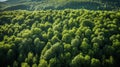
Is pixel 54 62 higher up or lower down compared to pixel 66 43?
higher up

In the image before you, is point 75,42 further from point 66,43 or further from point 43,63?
point 43,63

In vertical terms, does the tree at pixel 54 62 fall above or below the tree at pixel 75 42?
below

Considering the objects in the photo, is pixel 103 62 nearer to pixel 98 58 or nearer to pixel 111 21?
pixel 98 58

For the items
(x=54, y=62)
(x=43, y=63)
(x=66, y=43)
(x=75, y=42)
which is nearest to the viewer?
(x=54, y=62)

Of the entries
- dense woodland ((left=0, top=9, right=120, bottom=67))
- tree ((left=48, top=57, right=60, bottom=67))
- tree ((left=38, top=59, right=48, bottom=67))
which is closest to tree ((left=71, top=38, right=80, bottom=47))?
dense woodland ((left=0, top=9, right=120, bottom=67))

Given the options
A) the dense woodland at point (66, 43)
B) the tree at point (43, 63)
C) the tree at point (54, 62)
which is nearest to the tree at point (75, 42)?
the dense woodland at point (66, 43)

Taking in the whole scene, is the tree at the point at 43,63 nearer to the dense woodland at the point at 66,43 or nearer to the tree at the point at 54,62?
the dense woodland at the point at 66,43

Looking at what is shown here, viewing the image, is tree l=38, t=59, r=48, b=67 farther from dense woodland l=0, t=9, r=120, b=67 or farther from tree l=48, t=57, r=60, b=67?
tree l=48, t=57, r=60, b=67

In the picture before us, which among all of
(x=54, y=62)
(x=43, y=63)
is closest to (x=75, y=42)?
(x=54, y=62)
